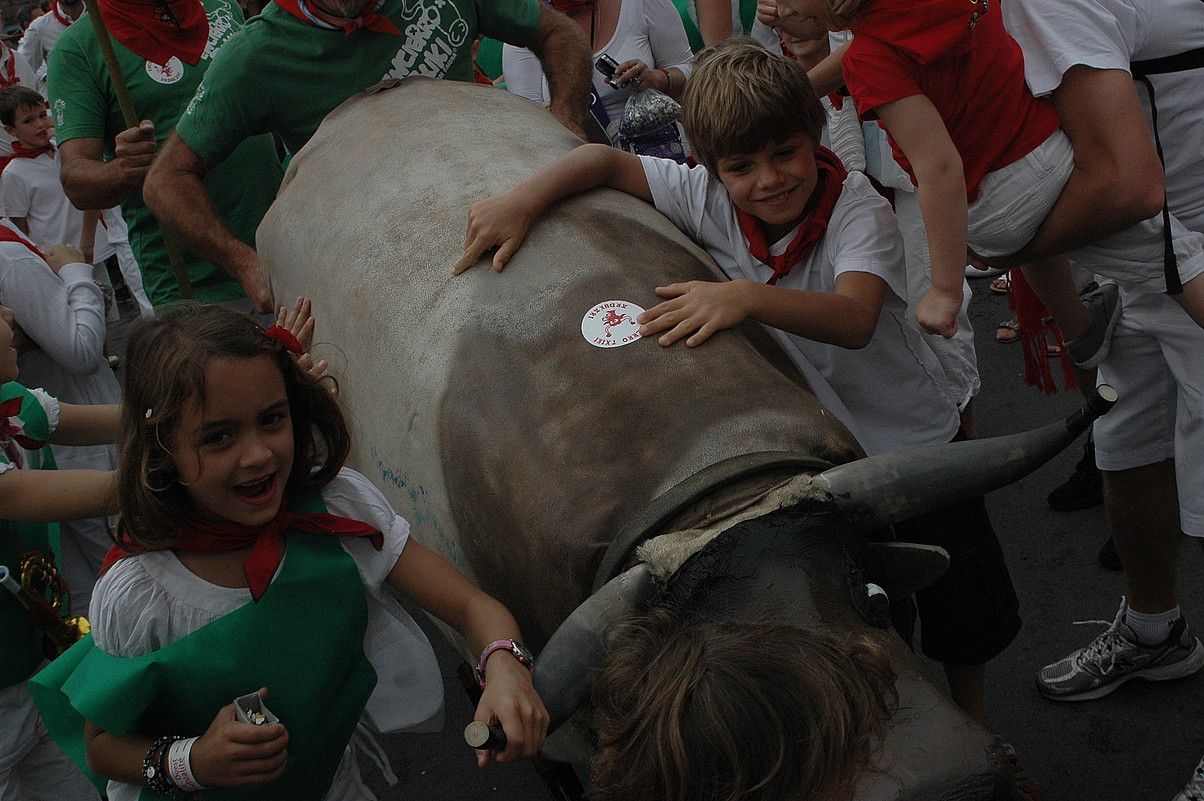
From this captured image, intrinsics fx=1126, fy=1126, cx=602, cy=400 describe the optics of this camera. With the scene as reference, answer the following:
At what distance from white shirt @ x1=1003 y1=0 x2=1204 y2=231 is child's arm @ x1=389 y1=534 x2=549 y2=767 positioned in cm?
154

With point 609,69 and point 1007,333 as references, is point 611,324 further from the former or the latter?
point 1007,333

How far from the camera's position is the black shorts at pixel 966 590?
2.55 m

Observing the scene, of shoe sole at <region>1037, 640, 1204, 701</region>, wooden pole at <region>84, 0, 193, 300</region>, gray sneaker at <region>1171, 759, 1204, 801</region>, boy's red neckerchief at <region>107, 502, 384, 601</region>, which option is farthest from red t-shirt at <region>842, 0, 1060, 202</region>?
wooden pole at <region>84, 0, 193, 300</region>

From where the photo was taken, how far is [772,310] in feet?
7.07

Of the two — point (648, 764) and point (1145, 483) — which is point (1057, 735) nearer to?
point (1145, 483)

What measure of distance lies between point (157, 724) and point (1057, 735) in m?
2.41

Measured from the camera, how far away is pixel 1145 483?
9.60 feet

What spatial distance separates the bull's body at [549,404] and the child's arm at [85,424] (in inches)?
22.1

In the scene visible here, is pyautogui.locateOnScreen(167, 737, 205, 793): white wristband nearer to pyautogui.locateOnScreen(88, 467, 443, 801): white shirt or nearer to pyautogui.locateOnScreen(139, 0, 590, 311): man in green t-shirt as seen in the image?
pyautogui.locateOnScreen(88, 467, 443, 801): white shirt

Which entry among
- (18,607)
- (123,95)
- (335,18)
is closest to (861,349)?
(335,18)

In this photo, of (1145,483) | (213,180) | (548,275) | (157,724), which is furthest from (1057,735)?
(213,180)

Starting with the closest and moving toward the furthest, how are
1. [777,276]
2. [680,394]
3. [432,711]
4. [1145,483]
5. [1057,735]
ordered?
[680,394] → [432,711] → [777,276] → [1145,483] → [1057,735]

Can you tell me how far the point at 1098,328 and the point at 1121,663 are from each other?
1058 mm

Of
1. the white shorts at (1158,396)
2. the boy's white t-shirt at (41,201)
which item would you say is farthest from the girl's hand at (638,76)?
the boy's white t-shirt at (41,201)
